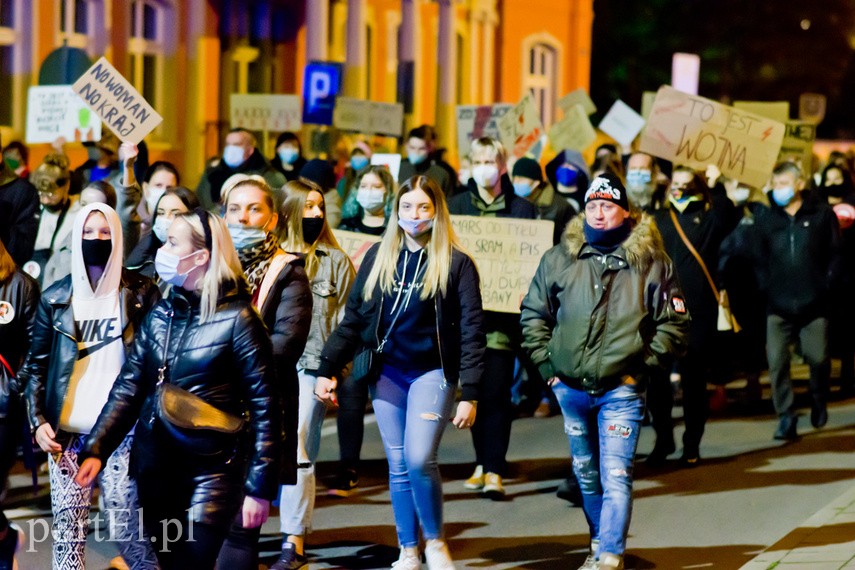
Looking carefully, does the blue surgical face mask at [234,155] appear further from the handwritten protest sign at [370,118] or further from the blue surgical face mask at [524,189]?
the handwritten protest sign at [370,118]

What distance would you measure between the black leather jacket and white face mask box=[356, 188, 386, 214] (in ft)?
10.5

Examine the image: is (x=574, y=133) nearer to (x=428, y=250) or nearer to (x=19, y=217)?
(x=19, y=217)

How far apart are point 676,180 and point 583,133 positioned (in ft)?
21.1

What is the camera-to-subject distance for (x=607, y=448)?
24.6 ft

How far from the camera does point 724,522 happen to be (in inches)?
362

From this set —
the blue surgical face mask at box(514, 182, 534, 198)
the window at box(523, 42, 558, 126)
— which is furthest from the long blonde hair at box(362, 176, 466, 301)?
the window at box(523, 42, 558, 126)

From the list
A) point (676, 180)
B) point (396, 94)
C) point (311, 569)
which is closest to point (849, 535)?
point (311, 569)

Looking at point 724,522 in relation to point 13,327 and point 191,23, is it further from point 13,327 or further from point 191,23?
point 191,23

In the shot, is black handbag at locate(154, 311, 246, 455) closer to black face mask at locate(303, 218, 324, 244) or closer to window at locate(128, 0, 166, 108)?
black face mask at locate(303, 218, 324, 244)

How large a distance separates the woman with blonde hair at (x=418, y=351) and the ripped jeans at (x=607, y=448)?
22.6 inches

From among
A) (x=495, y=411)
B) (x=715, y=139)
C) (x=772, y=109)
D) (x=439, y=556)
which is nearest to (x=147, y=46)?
(x=772, y=109)

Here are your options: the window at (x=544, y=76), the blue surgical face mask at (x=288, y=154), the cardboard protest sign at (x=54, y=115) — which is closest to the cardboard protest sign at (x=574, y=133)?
the blue surgical face mask at (x=288, y=154)

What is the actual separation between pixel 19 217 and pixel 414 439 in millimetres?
5725

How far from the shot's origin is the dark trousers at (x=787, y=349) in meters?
12.1
